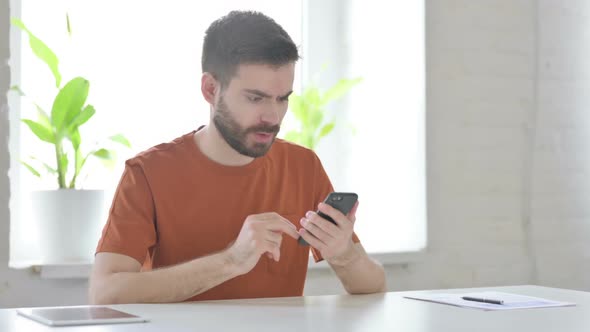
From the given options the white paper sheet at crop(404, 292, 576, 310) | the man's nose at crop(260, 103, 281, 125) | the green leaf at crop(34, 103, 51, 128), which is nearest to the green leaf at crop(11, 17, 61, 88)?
the green leaf at crop(34, 103, 51, 128)

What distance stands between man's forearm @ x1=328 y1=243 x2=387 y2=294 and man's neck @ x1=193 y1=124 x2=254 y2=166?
38 centimetres

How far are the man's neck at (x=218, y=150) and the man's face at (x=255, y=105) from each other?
0.11ft

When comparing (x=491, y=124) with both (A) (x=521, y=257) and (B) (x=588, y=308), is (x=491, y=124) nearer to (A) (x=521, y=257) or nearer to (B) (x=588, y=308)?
(A) (x=521, y=257)

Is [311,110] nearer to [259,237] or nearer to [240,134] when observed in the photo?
[240,134]

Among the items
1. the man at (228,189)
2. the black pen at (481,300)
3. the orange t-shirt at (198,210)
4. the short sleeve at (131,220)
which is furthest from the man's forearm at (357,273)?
the short sleeve at (131,220)

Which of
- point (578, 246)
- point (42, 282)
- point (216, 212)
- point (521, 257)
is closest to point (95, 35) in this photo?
point (42, 282)

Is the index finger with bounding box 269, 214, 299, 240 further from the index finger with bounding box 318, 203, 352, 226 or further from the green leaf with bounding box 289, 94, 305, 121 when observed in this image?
the green leaf with bounding box 289, 94, 305, 121

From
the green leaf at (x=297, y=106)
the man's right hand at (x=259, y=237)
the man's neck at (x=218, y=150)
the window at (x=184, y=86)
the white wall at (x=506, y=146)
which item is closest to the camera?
the man's right hand at (x=259, y=237)

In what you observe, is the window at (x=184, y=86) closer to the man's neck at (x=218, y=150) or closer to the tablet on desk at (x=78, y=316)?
the man's neck at (x=218, y=150)

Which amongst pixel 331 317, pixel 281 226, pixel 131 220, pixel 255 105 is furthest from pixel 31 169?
pixel 331 317

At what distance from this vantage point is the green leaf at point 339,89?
3.36 metres

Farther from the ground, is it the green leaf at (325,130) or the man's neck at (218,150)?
the green leaf at (325,130)

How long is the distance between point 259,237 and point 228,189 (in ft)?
1.19

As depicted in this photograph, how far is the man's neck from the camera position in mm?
Result: 2402
